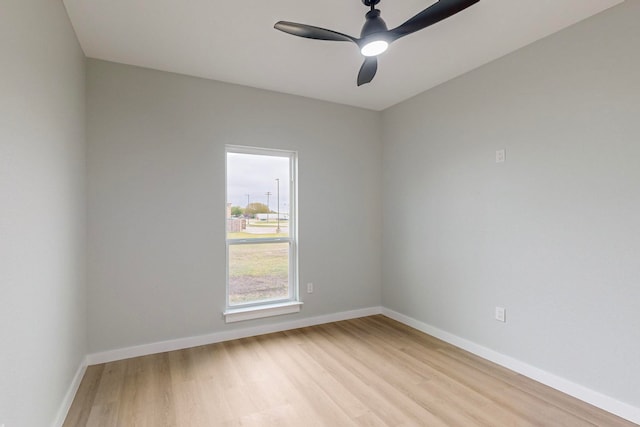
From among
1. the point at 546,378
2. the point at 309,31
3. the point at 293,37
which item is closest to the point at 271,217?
the point at 293,37

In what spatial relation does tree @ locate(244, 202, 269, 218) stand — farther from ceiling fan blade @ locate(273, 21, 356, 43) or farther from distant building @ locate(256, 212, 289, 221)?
ceiling fan blade @ locate(273, 21, 356, 43)

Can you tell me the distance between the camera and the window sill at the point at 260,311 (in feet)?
10.9

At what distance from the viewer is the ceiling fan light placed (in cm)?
193

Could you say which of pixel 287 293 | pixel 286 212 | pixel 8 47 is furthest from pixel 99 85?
pixel 287 293

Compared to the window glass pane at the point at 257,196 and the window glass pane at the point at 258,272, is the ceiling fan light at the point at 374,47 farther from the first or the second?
the window glass pane at the point at 258,272

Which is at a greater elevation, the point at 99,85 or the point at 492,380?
the point at 99,85

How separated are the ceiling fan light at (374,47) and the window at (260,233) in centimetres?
184

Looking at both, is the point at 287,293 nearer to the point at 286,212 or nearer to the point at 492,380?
the point at 286,212

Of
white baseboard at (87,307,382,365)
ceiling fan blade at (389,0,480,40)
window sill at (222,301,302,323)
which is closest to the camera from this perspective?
ceiling fan blade at (389,0,480,40)

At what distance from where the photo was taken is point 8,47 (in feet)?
4.20

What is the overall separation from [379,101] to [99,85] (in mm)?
2933

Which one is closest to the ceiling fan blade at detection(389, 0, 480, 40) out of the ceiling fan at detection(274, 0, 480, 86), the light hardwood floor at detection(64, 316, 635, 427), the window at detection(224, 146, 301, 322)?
the ceiling fan at detection(274, 0, 480, 86)

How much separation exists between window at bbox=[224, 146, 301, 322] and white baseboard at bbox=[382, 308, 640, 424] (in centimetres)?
167

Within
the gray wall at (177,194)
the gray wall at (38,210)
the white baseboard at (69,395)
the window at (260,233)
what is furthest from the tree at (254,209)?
the white baseboard at (69,395)
